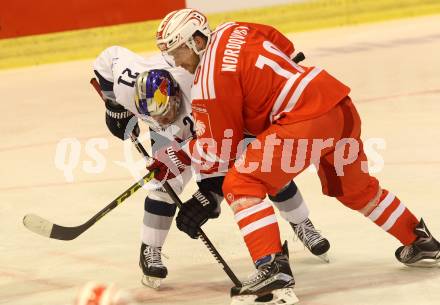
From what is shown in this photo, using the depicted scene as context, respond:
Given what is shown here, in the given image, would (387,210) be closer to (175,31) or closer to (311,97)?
(311,97)

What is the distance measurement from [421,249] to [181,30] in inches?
47.3

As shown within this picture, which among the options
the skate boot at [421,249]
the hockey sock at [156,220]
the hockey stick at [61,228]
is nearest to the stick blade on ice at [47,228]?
the hockey stick at [61,228]

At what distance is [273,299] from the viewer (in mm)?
→ 3570

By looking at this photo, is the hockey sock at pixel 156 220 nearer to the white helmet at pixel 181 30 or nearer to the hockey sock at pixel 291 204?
the hockey sock at pixel 291 204

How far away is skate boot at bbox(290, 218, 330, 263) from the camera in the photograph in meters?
4.16

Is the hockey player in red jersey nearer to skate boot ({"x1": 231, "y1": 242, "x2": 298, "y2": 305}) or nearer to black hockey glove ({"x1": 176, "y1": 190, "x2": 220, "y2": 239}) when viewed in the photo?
skate boot ({"x1": 231, "y1": 242, "x2": 298, "y2": 305})

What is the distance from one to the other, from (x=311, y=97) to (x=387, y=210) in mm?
566

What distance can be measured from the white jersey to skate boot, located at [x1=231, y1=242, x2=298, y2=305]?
0.70m

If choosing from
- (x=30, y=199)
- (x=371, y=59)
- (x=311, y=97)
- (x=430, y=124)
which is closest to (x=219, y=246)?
(x=311, y=97)

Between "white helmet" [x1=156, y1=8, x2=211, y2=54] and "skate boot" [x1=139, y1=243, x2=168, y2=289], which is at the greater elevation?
"white helmet" [x1=156, y1=8, x2=211, y2=54]

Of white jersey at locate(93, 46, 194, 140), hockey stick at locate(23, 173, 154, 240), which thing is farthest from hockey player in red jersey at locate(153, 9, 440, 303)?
hockey stick at locate(23, 173, 154, 240)

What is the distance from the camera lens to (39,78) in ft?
30.5

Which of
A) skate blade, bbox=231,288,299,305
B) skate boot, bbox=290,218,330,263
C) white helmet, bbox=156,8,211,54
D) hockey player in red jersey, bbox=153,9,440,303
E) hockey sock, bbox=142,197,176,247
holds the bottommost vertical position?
skate blade, bbox=231,288,299,305

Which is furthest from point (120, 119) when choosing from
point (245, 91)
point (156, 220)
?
point (245, 91)
